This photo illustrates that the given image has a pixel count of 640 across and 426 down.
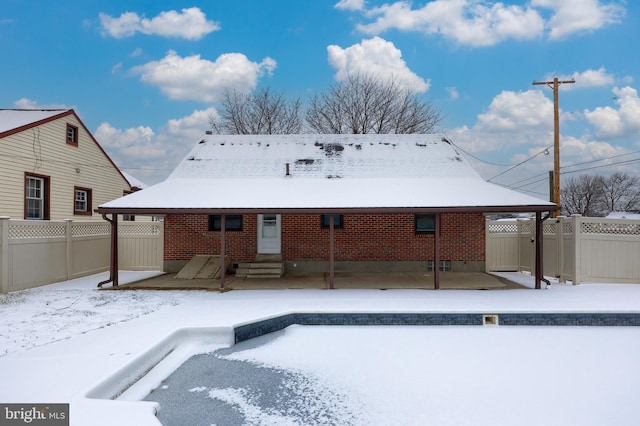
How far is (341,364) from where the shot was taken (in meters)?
5.63

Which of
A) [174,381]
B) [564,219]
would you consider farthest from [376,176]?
[174,381]

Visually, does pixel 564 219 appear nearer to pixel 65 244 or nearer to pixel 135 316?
pixel 135 316

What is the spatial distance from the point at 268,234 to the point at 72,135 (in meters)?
11.0

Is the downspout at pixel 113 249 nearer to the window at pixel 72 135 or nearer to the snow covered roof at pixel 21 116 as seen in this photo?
the snow covered roof at pixel 21 116

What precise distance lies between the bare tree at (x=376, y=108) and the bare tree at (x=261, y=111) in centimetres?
344

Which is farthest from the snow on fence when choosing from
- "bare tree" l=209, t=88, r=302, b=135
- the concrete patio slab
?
"bare tree" l=209, t=88, r=302, b=135

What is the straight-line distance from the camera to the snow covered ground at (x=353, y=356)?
4215 millimetres

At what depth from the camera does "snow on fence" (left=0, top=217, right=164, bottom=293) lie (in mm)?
9398

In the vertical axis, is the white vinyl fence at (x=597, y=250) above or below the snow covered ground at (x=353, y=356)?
above

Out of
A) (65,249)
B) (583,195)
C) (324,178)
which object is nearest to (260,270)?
(324,178)

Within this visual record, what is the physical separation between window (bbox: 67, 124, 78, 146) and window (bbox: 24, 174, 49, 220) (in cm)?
235

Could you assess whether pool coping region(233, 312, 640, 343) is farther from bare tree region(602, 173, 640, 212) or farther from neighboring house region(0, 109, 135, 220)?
bare tree region(602, 173, 640, 212)

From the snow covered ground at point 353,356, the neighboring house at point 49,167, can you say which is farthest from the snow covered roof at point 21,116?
the snow covered ground at point 353,356

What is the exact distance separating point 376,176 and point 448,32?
25.3 ft
